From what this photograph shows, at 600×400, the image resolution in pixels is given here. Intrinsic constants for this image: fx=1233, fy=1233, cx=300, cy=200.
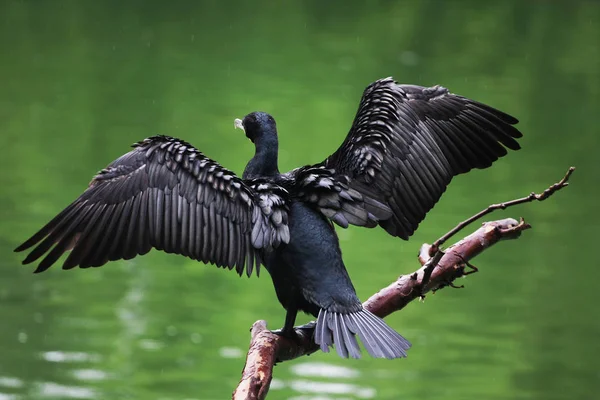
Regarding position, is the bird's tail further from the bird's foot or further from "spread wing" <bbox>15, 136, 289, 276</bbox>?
"spread wing" <bbox>15, 136, 289, 276</bbox>

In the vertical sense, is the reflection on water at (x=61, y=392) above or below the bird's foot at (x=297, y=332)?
above

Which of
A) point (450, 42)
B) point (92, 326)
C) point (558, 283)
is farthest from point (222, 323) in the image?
point (450, 42)

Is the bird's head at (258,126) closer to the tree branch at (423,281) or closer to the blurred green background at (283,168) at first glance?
the tree branch at (423,281)

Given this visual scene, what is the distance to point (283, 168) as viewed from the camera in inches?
554

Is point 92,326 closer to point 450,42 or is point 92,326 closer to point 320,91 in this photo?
point 320,91

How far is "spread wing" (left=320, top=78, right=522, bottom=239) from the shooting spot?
5266mm

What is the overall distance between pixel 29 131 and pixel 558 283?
6.98 metres

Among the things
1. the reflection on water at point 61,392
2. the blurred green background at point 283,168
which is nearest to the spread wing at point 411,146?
the blurred green background at point 283,168

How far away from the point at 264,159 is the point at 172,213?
2.06ft

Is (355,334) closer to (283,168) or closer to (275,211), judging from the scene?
(275,211)

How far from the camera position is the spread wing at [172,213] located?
4766 millimetres

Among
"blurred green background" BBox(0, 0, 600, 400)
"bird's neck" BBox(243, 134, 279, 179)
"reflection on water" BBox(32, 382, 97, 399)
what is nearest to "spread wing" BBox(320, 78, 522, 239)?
"bird's neck" BBox(243, 134, 279, 179)

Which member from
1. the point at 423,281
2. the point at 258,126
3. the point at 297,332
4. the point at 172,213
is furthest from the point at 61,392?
the point at 423,281

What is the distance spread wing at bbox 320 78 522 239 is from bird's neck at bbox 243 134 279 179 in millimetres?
235
